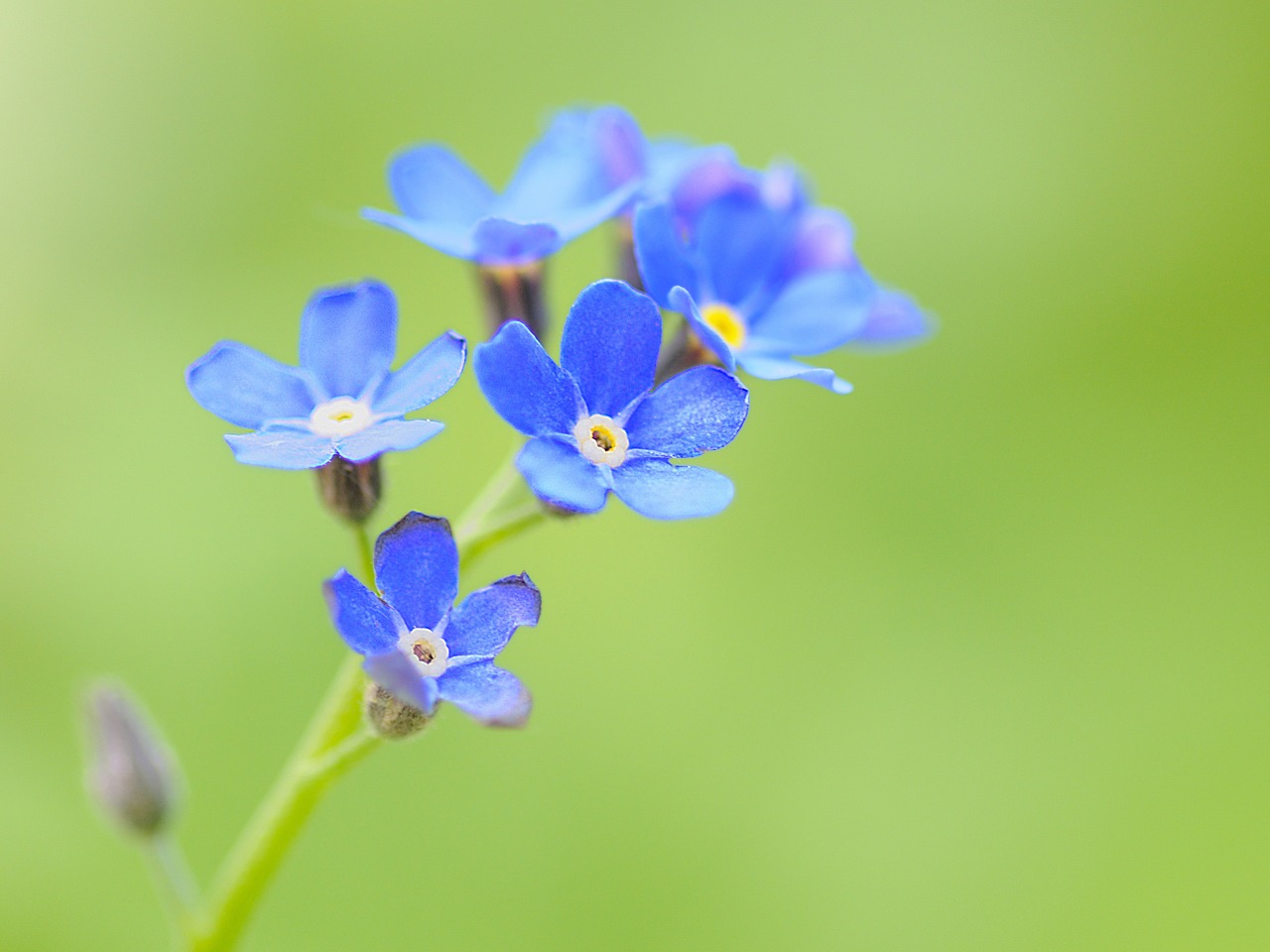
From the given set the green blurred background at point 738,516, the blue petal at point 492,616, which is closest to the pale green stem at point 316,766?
the blue petal at point 492,616

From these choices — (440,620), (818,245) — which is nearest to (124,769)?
(440,620)

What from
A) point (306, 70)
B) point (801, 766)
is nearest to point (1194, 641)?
point (801, 766)

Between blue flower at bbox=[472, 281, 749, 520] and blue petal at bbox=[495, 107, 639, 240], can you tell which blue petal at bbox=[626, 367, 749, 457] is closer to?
blue flower at bbox=[472, 281, 749, 520]

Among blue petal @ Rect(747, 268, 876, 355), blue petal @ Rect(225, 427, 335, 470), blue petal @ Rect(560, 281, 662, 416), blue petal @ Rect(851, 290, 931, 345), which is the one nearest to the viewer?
blue petal @ Rect(225, 427, 335, 470)

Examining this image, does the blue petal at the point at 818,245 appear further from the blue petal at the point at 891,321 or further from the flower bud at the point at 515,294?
the flower bud at the point at 515,294

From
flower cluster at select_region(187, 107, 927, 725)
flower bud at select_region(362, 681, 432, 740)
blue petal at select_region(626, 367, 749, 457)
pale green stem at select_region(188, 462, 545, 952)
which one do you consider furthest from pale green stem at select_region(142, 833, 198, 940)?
blue petal at select_region(626, 367, 749, 457)

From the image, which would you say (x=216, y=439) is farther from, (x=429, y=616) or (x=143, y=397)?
(x=429, y=616)

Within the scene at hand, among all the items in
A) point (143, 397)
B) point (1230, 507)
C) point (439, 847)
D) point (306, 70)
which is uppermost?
point (306, 70)

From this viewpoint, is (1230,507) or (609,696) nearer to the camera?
(609,696)
